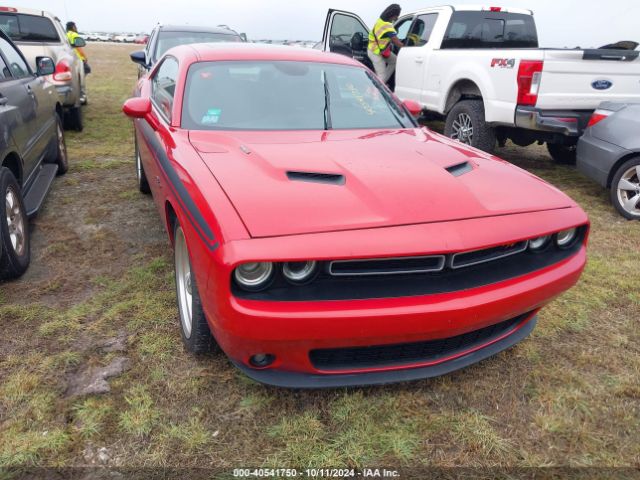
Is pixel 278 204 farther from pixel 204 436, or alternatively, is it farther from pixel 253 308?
pixel 204 436

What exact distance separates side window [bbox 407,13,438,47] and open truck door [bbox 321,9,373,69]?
1.13 m

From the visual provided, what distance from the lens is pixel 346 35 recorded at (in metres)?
8.88

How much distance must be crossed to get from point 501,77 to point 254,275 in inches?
188

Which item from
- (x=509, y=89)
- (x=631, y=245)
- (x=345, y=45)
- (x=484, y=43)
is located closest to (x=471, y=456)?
(x=631, y=245)

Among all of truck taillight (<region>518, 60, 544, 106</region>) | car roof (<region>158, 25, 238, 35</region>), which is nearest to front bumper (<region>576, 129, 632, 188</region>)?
truck taillight (<region>518, 60, 544, 106</region>)

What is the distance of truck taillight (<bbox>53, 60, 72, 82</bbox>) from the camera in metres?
6.68

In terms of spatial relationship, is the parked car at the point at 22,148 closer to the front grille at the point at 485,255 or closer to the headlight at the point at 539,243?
the front grille at the point at 485,255

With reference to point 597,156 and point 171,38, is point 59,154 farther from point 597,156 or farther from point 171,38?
point 597,156

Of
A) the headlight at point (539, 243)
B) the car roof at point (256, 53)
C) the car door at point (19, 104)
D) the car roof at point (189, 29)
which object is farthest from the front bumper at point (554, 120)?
the car roof at point (189, 29)

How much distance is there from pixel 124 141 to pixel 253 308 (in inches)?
259

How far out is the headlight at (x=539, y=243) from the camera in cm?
232

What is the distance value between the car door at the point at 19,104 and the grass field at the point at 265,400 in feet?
3.42

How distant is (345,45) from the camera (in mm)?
8734

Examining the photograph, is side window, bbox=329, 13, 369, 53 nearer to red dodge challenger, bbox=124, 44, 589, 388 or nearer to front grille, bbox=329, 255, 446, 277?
red dodge challenger, bbox=124, 44, 589, 388
